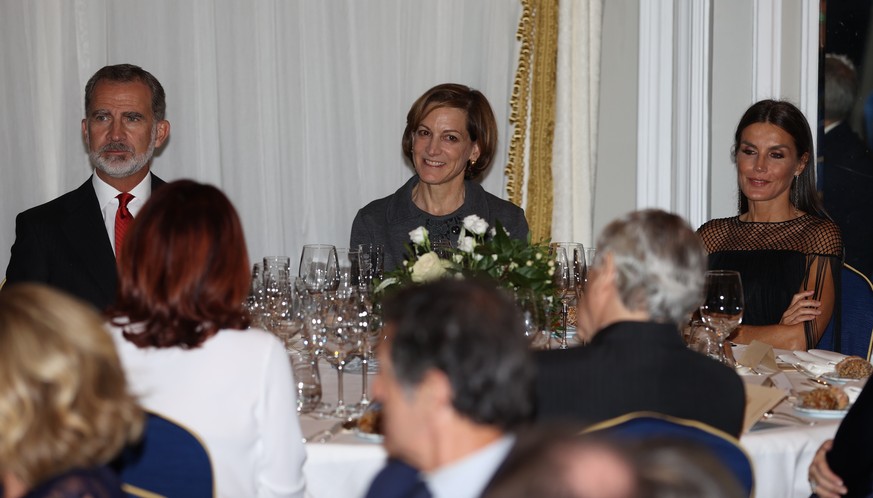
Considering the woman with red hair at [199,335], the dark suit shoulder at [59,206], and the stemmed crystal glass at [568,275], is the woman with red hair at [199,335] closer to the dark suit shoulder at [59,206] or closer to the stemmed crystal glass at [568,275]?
the stemmed crystal glass at [568,275]

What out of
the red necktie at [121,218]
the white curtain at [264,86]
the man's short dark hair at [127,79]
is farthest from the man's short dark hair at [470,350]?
the white curtain at [264,86]

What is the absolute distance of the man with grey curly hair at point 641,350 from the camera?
1.80 meters

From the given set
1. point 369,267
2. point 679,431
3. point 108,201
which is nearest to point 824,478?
point 679,431

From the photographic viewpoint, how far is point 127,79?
13.5 feet

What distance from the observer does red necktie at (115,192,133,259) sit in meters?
3.85

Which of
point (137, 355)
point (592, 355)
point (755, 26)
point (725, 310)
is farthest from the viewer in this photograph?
point (755, 26)

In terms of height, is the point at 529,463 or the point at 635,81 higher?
the point at 635,81

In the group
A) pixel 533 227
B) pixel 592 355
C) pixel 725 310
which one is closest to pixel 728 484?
pixel 592 355

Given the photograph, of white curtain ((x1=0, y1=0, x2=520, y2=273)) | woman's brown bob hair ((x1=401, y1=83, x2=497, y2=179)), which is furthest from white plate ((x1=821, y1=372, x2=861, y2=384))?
white curtain ((x1=0, y1=0, x2=520, y2=273))

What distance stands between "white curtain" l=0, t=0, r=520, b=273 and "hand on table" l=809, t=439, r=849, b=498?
304 centimetres

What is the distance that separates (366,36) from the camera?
16.3 feet

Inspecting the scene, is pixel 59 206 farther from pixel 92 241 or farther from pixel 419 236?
pixel 419 236

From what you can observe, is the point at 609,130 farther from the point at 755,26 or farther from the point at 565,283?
the point at 565,283

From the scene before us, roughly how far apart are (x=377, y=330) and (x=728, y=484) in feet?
6.64
